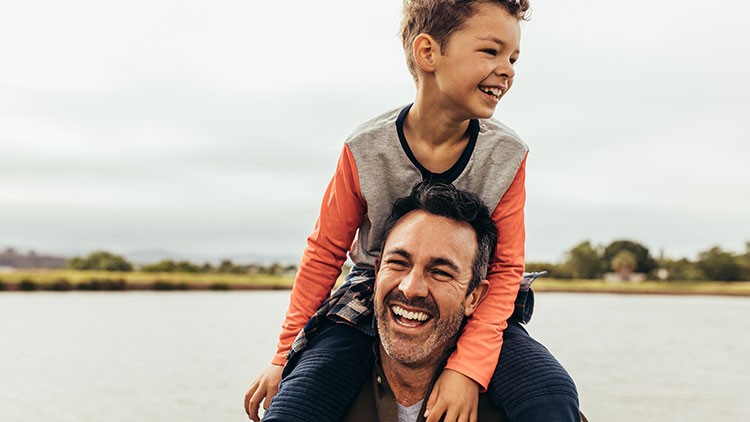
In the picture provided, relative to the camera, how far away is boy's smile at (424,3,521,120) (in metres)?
3.04

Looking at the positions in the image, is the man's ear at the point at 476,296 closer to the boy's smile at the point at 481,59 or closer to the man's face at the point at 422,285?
the man's face at the point at 422,285

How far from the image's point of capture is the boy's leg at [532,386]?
2.80 m

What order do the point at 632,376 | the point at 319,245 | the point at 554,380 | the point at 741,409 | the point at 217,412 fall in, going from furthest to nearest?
1. the point at 632,376
2. the point at 741,409
3. the point at 217,412
4. the point at 319,245
5. the point at 554,380

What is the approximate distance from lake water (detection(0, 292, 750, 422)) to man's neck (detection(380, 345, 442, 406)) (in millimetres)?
14970

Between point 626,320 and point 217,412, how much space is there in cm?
3945

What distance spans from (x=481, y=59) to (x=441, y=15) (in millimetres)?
265

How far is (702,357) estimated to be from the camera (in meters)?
33.1

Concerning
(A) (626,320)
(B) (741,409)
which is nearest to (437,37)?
(B) (741,409)

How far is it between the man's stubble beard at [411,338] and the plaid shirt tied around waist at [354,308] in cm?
18

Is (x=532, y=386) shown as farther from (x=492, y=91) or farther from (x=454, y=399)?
(x=492, y=91)

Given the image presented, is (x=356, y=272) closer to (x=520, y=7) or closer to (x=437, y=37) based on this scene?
(x=437, y=37)

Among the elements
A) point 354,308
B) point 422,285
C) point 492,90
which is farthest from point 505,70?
point 354,308

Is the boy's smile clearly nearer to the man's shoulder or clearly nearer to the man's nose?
the man's shoulder

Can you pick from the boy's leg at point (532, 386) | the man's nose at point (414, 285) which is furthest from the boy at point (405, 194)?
the man's nose at point (414, 285)
